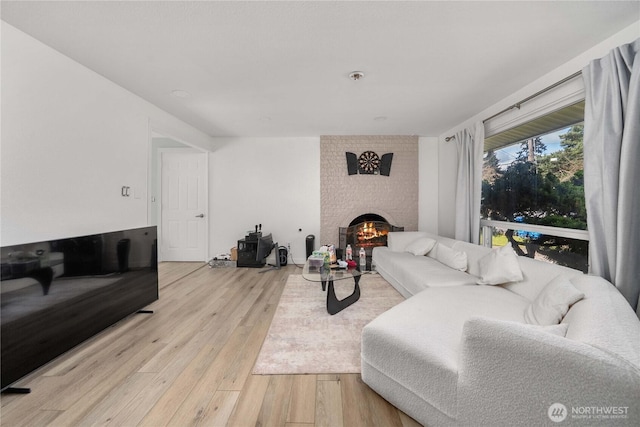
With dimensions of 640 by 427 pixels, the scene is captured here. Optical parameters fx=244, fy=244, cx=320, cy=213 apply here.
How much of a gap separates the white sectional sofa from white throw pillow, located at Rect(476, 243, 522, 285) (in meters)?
0.11

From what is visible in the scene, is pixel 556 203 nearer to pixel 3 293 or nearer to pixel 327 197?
pixel 327 197

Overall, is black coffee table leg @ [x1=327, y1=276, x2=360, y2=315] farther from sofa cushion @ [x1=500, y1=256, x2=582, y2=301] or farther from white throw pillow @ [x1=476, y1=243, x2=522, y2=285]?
sofa cushion @ [x1=500, y1=256, x2=582, y2=301]

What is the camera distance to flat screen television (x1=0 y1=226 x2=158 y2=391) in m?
1.50

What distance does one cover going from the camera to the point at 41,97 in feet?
6.11

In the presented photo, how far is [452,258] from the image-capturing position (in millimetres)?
2889

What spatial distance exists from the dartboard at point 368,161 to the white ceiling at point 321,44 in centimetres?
160

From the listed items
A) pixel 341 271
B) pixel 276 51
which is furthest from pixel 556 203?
pixel 276 51

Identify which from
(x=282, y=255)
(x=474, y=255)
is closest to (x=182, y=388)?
(x=474, y=255)

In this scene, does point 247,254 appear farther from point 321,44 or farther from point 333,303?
point 321,44

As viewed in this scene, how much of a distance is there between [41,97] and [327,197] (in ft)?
12.0

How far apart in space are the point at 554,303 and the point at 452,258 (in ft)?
4.70

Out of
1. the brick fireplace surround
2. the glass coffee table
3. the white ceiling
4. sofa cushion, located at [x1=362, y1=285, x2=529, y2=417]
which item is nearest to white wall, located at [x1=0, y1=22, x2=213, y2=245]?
the white ceiling

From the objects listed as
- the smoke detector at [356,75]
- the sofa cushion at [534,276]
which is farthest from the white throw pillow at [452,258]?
the smoke detector at [356,75]

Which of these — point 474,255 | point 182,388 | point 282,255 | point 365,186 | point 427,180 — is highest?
point 427,180
